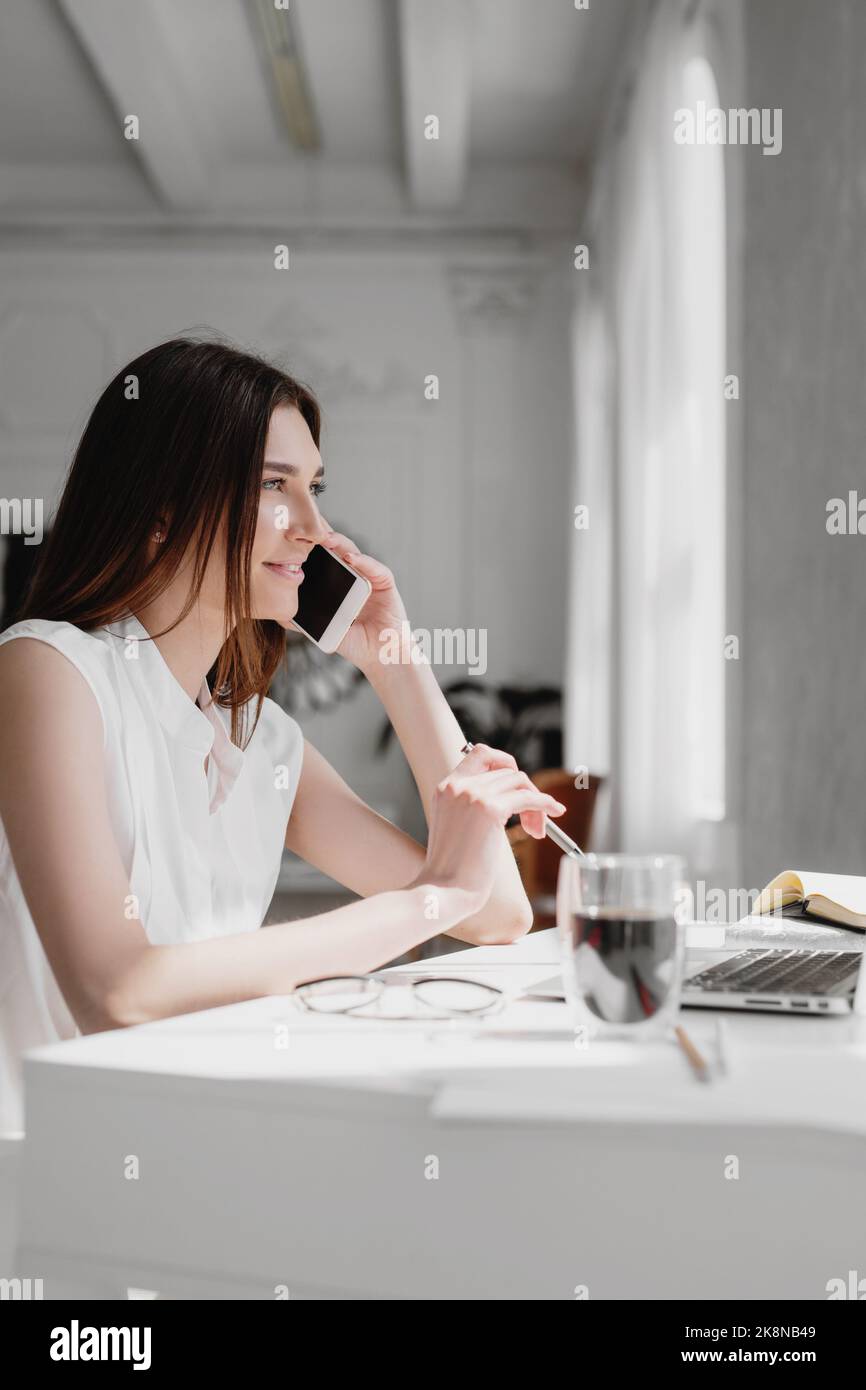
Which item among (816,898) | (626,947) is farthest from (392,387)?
(626,947)

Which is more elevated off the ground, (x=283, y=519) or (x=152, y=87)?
(x=152, y=87)

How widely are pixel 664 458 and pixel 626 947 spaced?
3900 mm

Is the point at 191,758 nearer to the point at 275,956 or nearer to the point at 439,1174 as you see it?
the point at 275,956

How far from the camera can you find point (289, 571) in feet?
5.14

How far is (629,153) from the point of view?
5176 mm

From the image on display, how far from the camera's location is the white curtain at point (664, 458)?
4090mm

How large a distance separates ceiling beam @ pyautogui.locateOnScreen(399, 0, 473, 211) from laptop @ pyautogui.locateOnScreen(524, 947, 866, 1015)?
4496 millimetres

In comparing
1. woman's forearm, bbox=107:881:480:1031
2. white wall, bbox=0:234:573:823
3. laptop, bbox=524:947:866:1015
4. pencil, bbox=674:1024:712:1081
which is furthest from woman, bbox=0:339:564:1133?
white wall, bbox=0:234:573:823

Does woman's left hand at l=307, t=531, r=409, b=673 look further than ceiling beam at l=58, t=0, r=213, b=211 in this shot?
No

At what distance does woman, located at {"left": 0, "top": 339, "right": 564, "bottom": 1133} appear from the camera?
107 cm

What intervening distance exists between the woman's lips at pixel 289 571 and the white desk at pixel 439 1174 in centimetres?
83

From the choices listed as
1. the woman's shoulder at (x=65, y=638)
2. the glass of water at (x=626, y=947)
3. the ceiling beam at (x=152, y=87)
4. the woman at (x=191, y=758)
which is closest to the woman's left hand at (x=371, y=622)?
the woman at (x=191, y=758)

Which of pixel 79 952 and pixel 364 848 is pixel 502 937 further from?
pixel 79 952

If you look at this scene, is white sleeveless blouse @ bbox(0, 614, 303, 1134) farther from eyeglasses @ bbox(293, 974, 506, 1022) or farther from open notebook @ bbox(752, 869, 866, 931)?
open notebook @ bbox(752, 869, 866, 931)
